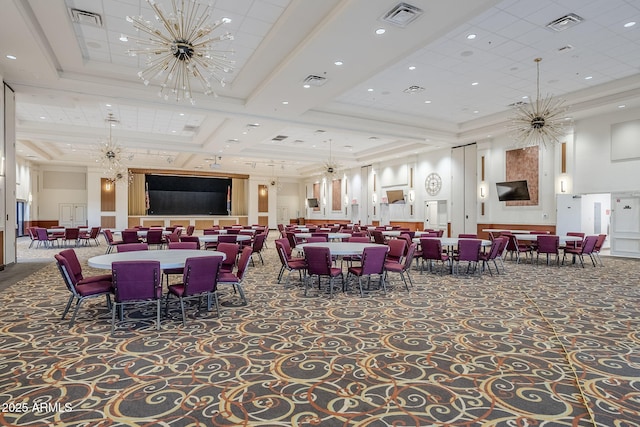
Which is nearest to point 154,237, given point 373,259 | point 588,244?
point 373,259

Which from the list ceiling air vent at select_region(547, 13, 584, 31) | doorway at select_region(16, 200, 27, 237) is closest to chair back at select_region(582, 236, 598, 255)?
ceiling air vent at select_region(547, 13, 584, 31)

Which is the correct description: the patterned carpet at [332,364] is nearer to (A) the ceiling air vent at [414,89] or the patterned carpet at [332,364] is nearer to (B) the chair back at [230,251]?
(B) the chair back at [230,251]

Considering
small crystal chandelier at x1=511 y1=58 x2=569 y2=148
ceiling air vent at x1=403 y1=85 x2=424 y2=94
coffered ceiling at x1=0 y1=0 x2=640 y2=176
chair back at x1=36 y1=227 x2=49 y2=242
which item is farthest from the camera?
chair back at x1=36 y1=227 x2=49 y2=242

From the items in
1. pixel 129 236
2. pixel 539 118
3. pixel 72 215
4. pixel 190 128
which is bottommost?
pixel 129 236

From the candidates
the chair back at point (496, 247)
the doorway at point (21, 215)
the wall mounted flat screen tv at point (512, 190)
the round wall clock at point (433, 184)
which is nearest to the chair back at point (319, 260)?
the chair back at point (496, 247)

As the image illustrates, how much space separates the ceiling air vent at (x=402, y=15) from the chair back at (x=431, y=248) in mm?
4127

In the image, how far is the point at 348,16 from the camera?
5531mm

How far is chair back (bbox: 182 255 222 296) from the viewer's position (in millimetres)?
4270

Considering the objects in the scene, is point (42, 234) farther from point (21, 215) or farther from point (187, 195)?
point (187, 195)

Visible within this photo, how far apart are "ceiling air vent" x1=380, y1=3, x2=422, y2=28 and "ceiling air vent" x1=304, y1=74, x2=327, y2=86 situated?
2620 millimetres

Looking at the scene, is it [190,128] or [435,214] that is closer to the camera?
[190,128]

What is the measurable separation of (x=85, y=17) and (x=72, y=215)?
2029 cm

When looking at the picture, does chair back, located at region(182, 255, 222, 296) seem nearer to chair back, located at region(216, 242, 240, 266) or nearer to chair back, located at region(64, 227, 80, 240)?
chair back, located at region(216, 242, 240, 266)

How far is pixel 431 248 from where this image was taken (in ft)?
25.5
